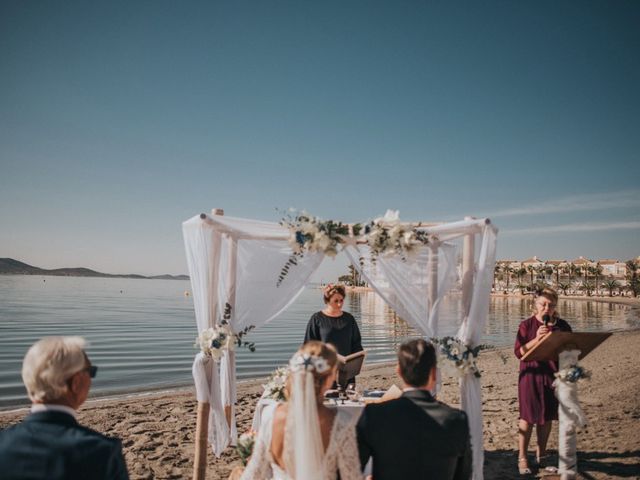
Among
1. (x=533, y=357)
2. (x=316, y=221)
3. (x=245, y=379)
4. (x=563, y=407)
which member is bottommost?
(x=245, y=379)

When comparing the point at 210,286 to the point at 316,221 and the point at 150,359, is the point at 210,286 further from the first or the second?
the point at 150,359

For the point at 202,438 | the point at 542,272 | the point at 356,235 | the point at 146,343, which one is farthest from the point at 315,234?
the point at 542,272

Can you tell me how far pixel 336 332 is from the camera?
5.81 meters

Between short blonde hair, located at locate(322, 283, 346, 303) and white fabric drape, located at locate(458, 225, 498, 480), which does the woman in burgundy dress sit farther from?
short blonde hair, located at locate(322, 283, 346, 303)

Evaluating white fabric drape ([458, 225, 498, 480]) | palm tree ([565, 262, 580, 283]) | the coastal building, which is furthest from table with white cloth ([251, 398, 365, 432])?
the coastal building

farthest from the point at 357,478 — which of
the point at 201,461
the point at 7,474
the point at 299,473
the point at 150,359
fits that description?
the point at 150,359

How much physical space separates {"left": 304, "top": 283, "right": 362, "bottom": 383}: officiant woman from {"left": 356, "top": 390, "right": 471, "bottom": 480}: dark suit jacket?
10.4ft

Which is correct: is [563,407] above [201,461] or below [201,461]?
above

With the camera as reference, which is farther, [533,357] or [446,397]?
[446,397]

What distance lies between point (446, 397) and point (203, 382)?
19.8ft

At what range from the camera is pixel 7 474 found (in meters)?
1.92

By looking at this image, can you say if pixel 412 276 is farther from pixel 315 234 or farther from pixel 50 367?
pixel 50 367

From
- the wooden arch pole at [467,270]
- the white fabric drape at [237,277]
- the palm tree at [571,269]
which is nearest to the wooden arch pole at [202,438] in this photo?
the white fabric drape at [237,277]

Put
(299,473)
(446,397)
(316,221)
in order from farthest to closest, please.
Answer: (446,397) → (316,221) → (299,473)
